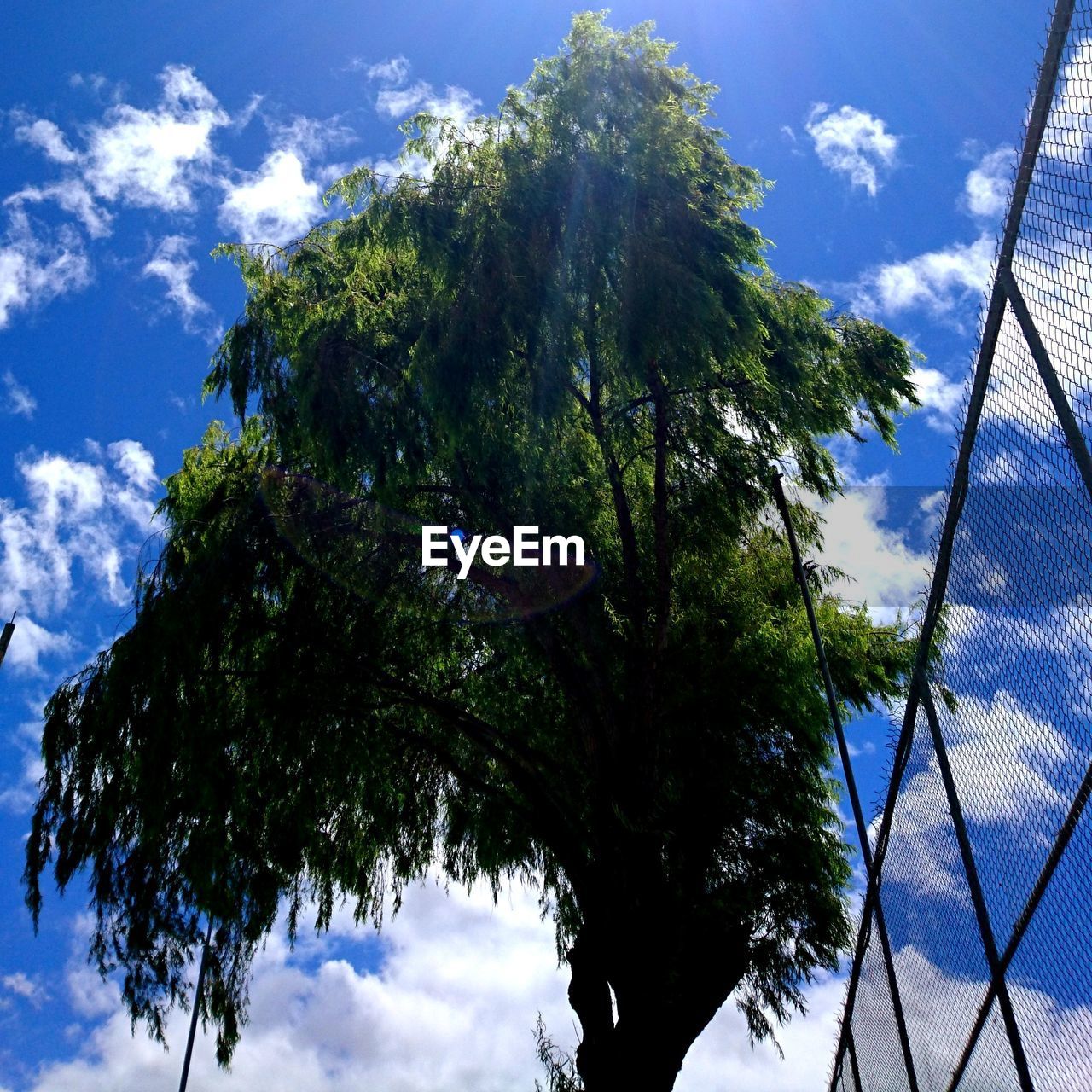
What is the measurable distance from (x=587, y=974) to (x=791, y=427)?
4.65 meters

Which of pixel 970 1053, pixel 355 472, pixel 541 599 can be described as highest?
pixel 355 472

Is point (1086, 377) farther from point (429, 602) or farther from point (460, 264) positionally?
point (429, 602)

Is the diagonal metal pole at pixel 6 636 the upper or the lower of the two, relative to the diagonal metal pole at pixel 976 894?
upper

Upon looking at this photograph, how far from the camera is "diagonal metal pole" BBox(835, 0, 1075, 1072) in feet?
8.04

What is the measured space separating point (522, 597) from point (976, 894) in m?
4.65

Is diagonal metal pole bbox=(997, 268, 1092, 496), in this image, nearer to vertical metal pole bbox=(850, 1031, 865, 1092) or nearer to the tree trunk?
vertical metal pole bbox=(850, 1031, 865, 1092)

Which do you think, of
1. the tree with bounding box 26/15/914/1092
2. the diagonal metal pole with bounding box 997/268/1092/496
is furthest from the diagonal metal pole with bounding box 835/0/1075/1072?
the tree with bounding box 26/15/914/1092

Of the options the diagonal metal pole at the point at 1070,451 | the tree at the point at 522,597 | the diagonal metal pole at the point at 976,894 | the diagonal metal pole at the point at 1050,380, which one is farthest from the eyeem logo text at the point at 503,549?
the diagonal metal pole at the point at 1050,380

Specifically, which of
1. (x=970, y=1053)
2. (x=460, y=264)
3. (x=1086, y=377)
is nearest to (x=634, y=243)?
(x=460, y=264)

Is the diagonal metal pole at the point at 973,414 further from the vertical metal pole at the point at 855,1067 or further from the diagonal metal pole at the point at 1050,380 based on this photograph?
the vertical metal pole at the point at 855,1067

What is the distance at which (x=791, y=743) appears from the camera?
942cm

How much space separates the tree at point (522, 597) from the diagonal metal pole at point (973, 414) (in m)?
2.74

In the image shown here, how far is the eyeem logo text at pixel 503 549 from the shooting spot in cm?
791

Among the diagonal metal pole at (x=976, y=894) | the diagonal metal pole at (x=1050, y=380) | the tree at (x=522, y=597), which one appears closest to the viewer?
the diagonal metal pole at (x=1050, y=380)
